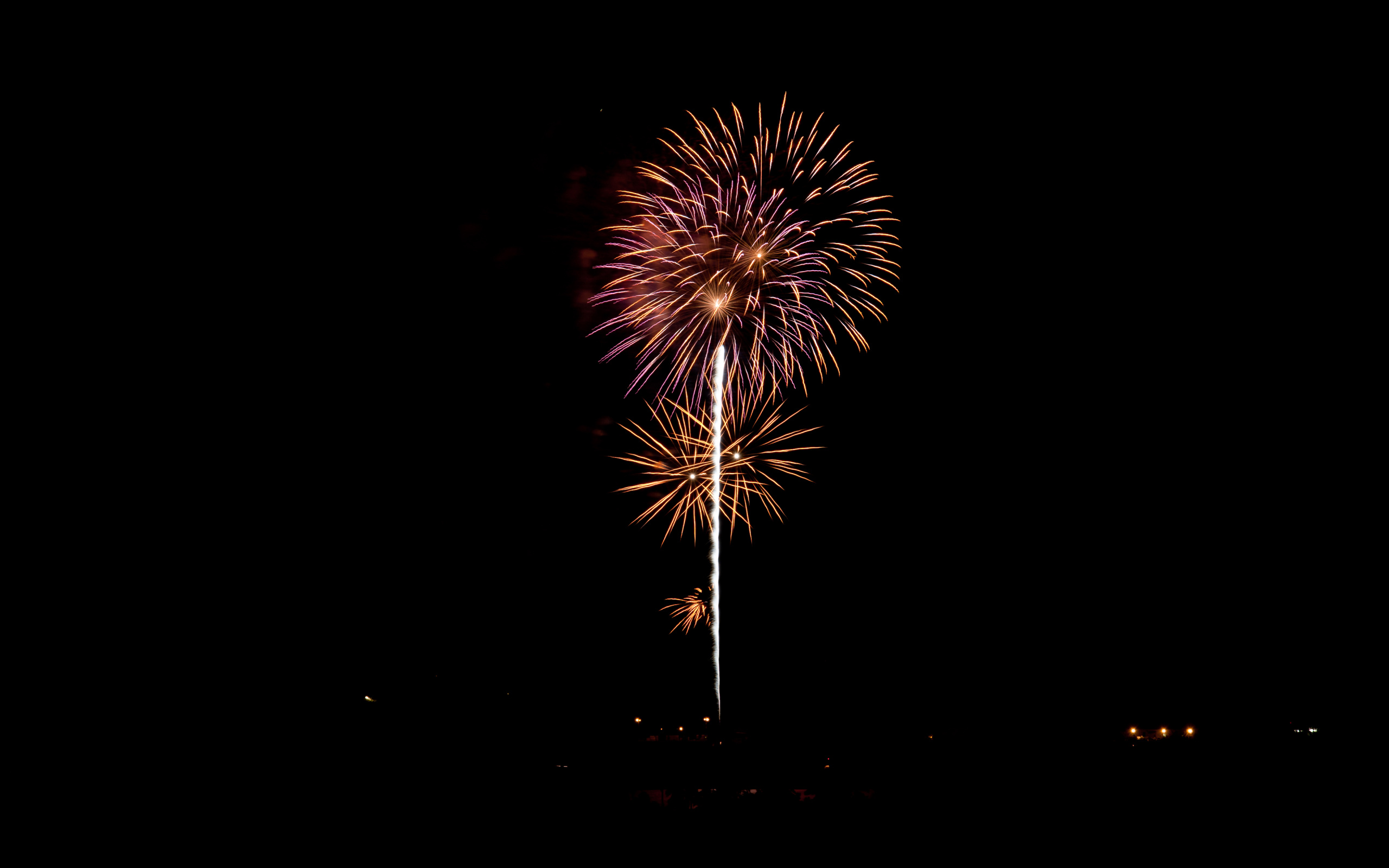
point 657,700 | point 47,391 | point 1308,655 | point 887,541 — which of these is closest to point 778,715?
point 657,700

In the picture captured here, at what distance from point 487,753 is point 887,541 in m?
24.3

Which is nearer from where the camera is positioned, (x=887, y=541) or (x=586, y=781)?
(x=586, y=781)

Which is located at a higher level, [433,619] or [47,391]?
[47,391]

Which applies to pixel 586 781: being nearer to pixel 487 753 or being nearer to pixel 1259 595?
pixel 487 753

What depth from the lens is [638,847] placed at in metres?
6.46

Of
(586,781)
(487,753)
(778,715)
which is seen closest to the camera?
(586,781)

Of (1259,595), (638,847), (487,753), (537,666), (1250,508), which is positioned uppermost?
(1250,508)

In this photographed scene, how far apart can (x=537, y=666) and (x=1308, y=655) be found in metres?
20.0

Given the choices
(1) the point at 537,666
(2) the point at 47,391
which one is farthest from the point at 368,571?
(2) the point at 47,391

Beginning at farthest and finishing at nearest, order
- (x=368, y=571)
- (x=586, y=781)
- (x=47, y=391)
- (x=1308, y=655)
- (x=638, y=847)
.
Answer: (x=1308, y=655) < (x=368, y=571) < (x=47, y=391) < (x=586, y=781) < (x=638, y=847)

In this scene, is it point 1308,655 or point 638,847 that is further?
point 1308,655

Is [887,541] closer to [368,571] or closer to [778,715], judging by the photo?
[778,715]

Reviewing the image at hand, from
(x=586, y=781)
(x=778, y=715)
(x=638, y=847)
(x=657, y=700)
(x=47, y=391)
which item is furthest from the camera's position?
(x=657, y=700)

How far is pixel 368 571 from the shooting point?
20172 millimetres
